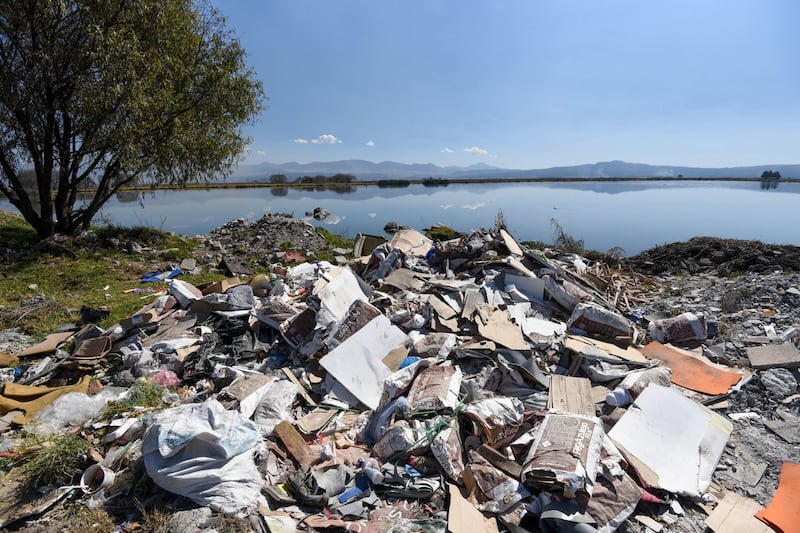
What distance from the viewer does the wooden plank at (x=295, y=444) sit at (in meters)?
2.96

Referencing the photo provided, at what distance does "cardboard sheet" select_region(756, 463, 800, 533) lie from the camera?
254cm

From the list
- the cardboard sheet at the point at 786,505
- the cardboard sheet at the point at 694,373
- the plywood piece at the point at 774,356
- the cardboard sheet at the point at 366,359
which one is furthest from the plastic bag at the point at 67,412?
the plywood piece at the point at 774,356

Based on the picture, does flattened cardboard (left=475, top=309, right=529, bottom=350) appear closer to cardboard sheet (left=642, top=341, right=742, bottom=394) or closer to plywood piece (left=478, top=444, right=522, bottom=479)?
plywood piece (left=478, top=444, right=522, bottom=479)

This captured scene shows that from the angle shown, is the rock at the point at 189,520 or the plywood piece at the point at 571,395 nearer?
the rock at the point at 189,520

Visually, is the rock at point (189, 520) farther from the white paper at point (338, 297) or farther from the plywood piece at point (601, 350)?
the plywood piece at point (601, 350)

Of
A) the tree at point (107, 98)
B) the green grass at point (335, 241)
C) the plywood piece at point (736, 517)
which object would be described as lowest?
the plywood piece at point (736, 517)

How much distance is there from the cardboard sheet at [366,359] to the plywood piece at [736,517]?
8.74ft

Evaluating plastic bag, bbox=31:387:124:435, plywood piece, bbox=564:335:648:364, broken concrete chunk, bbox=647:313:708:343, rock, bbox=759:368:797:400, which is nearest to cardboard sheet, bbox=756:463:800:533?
rock, bbox=759:368:797:400

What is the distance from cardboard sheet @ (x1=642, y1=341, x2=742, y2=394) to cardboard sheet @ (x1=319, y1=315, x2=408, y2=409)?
10.0ft

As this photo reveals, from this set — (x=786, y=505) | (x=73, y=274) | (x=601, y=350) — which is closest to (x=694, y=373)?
(x=601, y=350)

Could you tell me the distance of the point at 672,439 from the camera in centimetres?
315

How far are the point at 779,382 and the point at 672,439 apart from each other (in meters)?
1.76

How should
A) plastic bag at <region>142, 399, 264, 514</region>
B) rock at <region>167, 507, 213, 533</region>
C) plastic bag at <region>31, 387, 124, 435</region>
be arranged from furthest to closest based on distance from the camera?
plastic bag at <region>31, 387, 124, 435</region> < plastic bag at <region>142, 399, 264, 514</region> < rock at <region>167, 507, 213, 533</region>

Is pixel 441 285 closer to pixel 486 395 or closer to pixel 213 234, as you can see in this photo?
pixel 486 395
